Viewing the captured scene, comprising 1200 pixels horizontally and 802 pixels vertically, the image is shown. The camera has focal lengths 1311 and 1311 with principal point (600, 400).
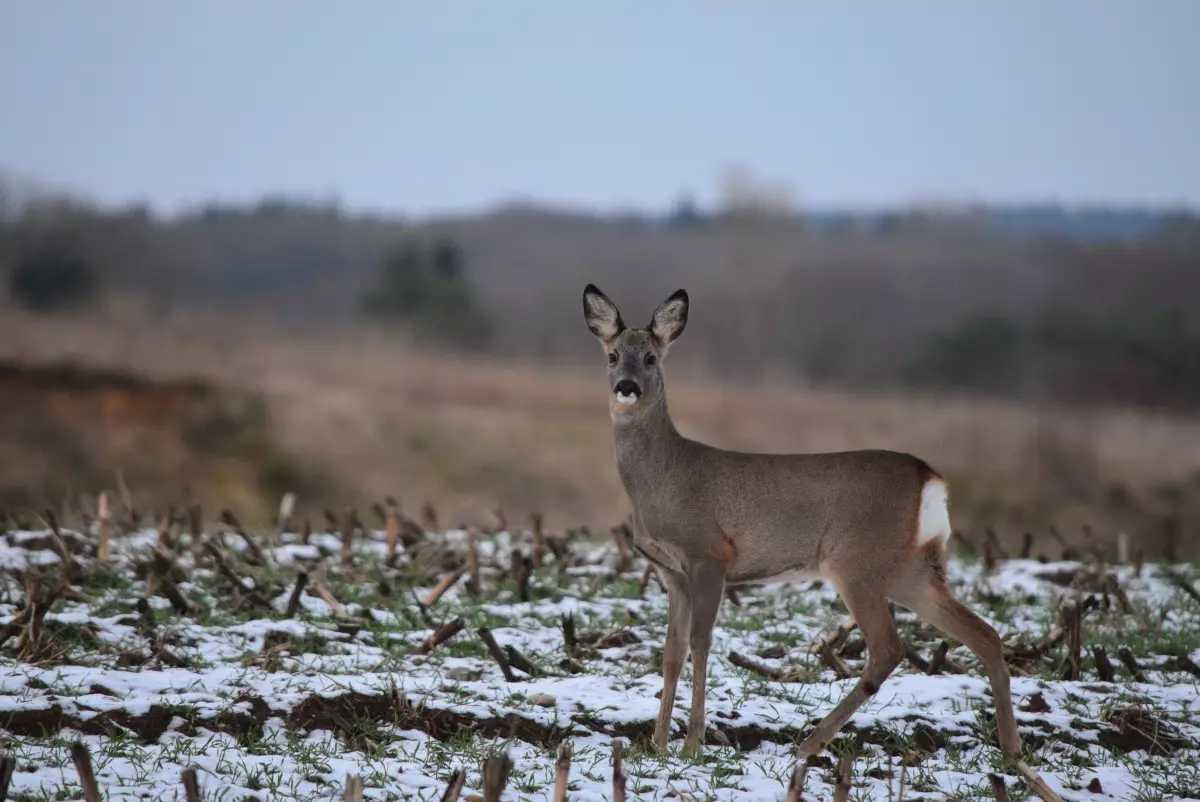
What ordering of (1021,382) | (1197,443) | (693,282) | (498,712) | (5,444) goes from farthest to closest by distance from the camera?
(693,282), (1021,382), (5,444), (1197,443), (498,712)

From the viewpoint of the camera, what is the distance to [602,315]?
6648 mm

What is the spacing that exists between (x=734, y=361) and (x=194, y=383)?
46.7 feet

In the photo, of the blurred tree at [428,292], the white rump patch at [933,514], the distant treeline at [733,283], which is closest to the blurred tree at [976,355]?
the distant treeline at [733,283]

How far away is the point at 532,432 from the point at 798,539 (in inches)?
834

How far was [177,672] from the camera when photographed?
20.3 ft

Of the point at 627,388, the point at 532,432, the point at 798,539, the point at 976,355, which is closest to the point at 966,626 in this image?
the point at 798,539

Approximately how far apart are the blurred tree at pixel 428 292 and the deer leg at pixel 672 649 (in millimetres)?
29140

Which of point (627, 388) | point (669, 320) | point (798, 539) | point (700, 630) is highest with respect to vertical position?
point (669, 320)

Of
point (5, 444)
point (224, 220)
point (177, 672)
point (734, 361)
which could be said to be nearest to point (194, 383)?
point (5, 444)

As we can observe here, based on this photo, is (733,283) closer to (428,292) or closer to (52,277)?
(428,292)

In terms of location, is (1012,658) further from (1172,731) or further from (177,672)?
(177,672)

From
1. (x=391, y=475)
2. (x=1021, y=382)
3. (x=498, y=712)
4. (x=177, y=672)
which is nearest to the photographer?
(x=498, y=712)

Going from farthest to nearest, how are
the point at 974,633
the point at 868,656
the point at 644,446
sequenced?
the point at 644,446 < the point at 974,633 < the point at 868,656

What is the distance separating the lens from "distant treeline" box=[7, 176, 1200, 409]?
28672 millimetres
